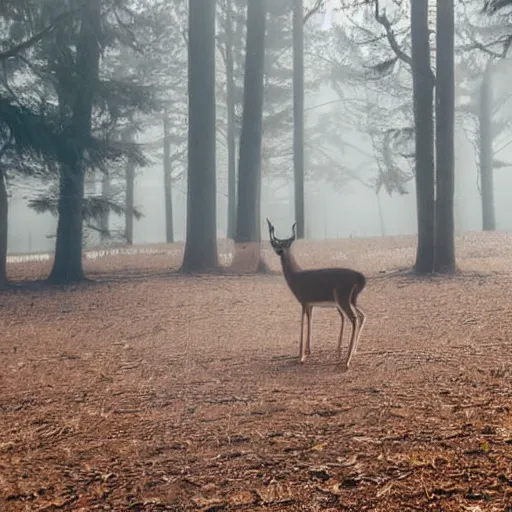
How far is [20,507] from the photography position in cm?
358

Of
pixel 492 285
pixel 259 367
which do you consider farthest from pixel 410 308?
pixel 259 367

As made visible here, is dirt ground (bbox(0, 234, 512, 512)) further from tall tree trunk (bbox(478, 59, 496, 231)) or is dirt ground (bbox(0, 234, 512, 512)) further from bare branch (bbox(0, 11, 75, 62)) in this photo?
tall tree trunk (bbox(478, 59, 496, 231))

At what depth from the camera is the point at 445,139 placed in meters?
12.9

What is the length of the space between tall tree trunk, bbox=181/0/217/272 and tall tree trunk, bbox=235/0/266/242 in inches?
37.9

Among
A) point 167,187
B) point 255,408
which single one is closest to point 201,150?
point 255,408

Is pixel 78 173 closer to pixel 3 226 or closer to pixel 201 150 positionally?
pixel 3 226

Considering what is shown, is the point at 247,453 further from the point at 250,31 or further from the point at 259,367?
the point at 250,31

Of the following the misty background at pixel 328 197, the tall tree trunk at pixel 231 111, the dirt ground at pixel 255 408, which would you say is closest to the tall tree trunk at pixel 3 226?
the dirt ground at pixel 255 408

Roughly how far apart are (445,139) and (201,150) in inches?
227

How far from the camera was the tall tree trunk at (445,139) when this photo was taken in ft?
42.3

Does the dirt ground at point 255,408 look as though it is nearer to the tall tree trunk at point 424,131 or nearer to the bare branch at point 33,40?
the tall tree trunk at point 424,131

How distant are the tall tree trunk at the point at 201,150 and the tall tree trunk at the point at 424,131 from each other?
4.94 metres

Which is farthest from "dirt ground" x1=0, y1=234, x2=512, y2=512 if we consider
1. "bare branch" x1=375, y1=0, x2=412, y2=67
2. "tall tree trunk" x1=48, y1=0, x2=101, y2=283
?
"bare branch" x1=375, y1=0, x2=412, y2=67

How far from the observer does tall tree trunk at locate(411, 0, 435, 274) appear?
43.1ft
